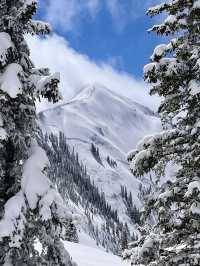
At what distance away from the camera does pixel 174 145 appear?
11.4 m

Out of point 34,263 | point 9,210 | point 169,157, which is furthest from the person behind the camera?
point 169,157

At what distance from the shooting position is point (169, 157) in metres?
11.5

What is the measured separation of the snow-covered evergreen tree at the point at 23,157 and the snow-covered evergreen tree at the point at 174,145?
6.96ft

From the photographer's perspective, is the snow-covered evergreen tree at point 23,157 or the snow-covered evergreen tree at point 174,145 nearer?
the snow-covered evergreen tree at point 23,157

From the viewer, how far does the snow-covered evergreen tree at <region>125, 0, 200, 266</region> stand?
10797 millimetres

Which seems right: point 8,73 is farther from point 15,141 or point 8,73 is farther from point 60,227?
point 60,227

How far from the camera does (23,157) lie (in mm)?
10906

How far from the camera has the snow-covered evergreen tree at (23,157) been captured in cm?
988

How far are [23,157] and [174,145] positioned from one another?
353cm

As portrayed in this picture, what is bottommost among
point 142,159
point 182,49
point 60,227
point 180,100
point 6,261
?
point 6,261

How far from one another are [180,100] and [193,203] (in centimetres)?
267

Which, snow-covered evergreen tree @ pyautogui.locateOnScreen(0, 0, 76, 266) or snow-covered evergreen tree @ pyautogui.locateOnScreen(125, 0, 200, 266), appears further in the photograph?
snow-covered evergreen tree @ pyautogui.locateOnScreen(125, 0, 200, 266)

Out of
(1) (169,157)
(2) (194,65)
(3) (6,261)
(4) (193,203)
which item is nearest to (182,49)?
(2) (194,65)

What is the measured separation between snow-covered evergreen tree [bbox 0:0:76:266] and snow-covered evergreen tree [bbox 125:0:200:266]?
83.5 inches
